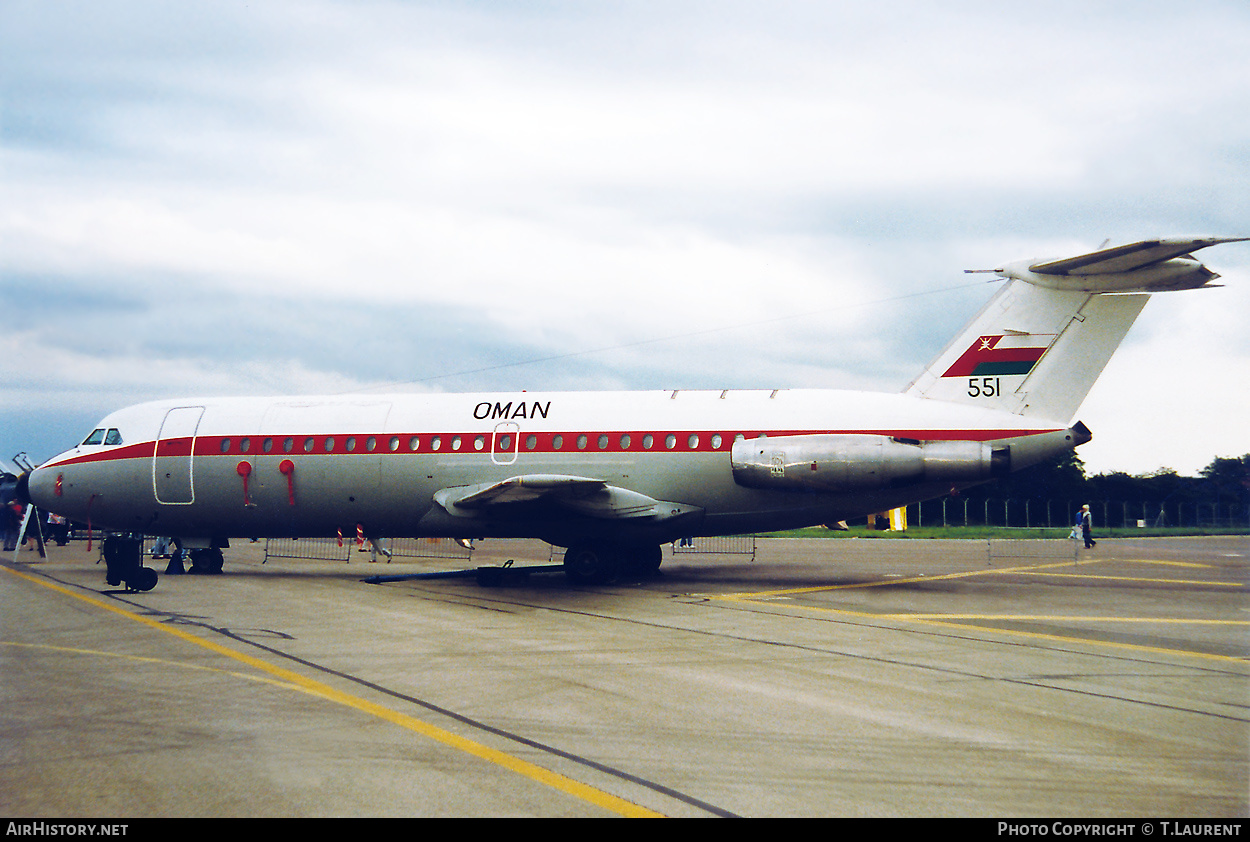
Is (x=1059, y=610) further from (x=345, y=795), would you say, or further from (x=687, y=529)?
(x=345, y=795)

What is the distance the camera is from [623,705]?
7.84 meters

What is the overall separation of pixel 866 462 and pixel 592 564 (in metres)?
Result: 5.92

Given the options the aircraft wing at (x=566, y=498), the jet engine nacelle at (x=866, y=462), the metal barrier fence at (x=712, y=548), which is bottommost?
the metal barrier fence at (x=712, y=548)

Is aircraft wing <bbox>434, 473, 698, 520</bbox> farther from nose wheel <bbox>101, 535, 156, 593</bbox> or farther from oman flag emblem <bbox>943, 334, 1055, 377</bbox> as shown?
oman flag emblem <bbox>943, 334, 1055, 377</bbox>

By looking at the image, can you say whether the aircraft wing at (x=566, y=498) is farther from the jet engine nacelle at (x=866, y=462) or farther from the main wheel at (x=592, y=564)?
the jet engine nacelle at (x=866, y=462)

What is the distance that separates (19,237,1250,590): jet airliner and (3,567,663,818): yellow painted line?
24.0 feet

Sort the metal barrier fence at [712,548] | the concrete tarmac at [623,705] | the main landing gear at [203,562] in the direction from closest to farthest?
the concrete tarmac at [623,705], the main landing gear at [203,562], the metal barrier fence at [712,548]

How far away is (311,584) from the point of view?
753 inches

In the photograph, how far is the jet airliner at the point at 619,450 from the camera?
53.8 ft

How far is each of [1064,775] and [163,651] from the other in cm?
951

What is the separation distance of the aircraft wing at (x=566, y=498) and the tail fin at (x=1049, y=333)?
6.00 meters

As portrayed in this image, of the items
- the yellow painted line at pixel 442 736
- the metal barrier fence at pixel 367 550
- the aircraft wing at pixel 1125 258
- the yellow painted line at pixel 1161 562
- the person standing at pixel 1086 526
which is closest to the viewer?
the yellow painted line at pixel 442 736

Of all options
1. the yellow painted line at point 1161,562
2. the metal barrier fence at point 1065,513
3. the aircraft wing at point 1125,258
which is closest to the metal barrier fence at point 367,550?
the aircraft wing at point 1125,258

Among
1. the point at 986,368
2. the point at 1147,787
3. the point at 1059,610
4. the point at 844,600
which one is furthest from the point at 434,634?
the point at 986,368
